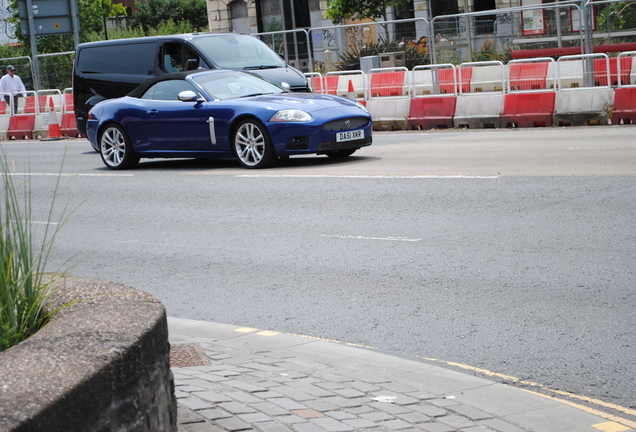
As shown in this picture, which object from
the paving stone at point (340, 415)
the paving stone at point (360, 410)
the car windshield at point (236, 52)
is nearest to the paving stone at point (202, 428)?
the paving stone at point (340, 415)

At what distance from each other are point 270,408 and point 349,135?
9334 millimetres

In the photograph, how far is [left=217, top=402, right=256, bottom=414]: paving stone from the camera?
397 cm

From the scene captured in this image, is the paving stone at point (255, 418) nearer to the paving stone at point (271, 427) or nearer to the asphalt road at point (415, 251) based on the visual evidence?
the paving stone at point (271, 427)

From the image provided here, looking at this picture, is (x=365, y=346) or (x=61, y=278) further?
(x=365, y=346)

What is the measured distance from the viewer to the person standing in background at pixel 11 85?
86.5ft

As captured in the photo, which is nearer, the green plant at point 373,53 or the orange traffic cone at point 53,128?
the orange traffic cone at point 53,128

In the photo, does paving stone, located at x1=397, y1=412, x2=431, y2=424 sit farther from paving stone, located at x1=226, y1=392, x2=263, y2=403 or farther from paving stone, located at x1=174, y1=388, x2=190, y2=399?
paving stone, located at x1=174, y1=388, x2=190, y2=399

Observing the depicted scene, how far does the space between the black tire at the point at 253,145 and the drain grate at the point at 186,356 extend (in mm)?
7801

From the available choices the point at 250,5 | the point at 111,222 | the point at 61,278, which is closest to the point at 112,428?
the point at 61,278

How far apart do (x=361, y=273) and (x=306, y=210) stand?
2.93m

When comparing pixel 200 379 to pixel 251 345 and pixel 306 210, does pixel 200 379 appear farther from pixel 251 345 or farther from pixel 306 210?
pixel 306 210

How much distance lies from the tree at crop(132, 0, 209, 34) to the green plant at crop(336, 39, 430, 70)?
44.6 metres

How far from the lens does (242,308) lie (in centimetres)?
653

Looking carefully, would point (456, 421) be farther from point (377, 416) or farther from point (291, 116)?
point (291, 116)
